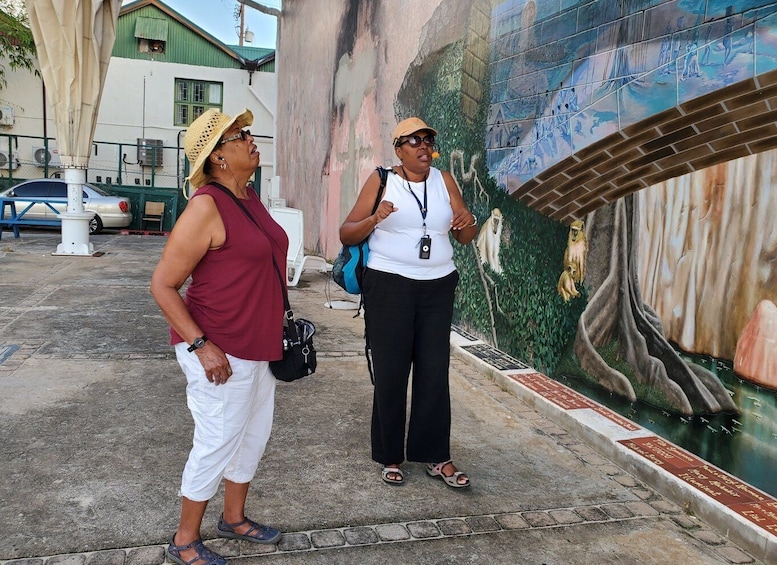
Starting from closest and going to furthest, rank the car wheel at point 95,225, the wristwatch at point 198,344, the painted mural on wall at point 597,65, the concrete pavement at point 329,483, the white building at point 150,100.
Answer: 1. the wristwatch at point 198,344
2. the concrete pavement at point 329,483
3. the painted mural on wall at point 597,65
4. the car wheel at point 95,225
5. the white building at point 150,100

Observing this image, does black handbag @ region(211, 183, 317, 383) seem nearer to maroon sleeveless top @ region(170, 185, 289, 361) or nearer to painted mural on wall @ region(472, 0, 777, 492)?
maroon sleeveless top @ region(170, 185, 289, 361)

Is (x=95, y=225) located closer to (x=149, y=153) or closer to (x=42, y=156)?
(x=42, y=156)

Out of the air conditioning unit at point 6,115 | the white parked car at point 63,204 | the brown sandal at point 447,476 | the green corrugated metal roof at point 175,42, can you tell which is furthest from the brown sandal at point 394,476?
the green corrugated metal roof at point 175,42

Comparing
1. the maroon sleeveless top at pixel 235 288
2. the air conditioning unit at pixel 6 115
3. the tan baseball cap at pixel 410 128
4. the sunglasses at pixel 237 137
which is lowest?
the maroon sleeveless top at pixel 235 288

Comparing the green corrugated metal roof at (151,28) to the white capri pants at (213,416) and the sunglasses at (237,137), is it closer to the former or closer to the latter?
the sunglasses at (237,137)

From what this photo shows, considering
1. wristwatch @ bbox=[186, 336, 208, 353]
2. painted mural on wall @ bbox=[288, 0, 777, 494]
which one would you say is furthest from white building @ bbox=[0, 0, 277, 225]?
wristwatch @ bbox=[186, 336, 208, 353]

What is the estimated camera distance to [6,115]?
2038cm

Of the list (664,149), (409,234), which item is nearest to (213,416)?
(409,234)

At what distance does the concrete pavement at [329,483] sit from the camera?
9.13ft

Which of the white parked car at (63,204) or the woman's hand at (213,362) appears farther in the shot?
the white parked car at (63,204)

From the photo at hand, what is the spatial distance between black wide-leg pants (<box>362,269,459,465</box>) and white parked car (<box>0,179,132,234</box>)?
14086mm

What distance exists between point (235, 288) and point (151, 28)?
22904mm

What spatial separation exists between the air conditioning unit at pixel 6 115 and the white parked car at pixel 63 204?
5.51 meters

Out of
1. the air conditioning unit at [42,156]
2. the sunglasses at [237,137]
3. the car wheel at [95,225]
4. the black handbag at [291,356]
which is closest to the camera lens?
the sunglasses at [237,137]
